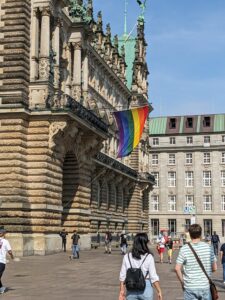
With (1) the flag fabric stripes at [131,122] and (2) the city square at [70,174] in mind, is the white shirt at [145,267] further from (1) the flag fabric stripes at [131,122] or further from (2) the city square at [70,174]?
(1) the flag fabric stripes at [131,122]

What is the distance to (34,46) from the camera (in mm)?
37750

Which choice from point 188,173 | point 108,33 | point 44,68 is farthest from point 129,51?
point 44,68

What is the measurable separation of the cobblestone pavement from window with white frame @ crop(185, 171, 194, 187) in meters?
83.4

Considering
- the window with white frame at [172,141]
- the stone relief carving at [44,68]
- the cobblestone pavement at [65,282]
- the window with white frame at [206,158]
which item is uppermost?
the window with white frame at [172,141]

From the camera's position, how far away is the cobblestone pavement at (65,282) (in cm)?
1738

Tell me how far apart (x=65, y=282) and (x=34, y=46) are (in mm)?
20437

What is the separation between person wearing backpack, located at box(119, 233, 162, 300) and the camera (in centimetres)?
908

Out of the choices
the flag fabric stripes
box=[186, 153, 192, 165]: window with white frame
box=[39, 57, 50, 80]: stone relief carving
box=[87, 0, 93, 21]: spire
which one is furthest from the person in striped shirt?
box=[186, 153, 192, 165]: window with white frame

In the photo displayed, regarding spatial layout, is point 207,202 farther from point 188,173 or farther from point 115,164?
point 115,164

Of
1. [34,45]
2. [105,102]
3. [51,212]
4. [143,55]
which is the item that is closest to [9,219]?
[51,212]

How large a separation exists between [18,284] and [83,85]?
92.7ft

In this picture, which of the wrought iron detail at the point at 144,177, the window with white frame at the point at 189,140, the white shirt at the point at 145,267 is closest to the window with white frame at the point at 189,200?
the window with white frame at the point at 189,140

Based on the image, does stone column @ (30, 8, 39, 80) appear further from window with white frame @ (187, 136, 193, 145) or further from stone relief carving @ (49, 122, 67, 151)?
window with white frame @ (187, 136, 193, 145)

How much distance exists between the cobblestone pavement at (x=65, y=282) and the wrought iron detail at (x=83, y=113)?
37.6 ft
